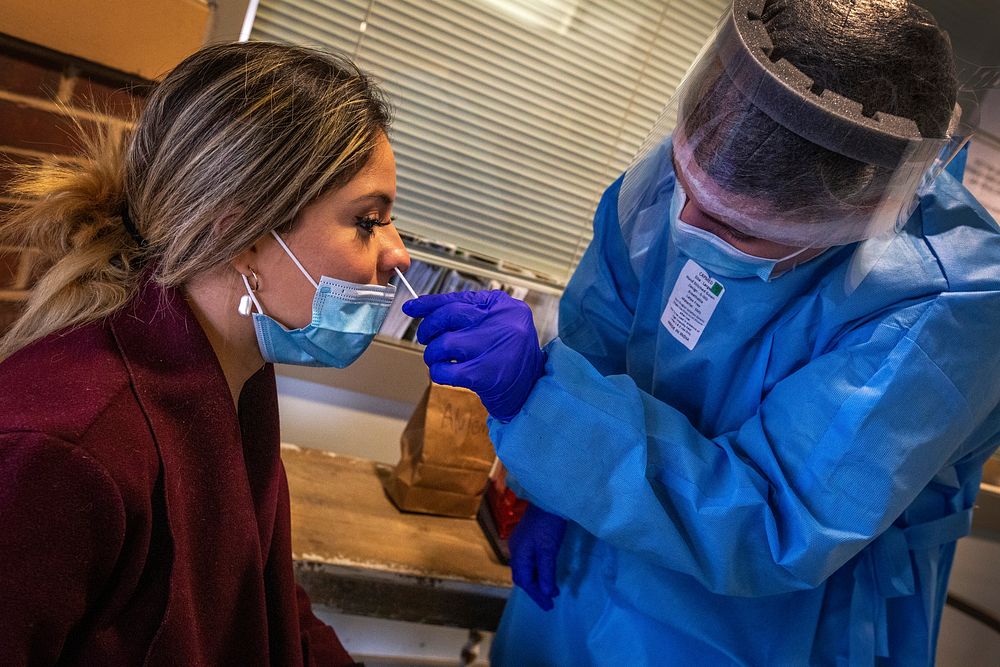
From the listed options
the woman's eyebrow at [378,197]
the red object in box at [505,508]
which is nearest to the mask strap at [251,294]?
the woman's eyebrow at [378,197]

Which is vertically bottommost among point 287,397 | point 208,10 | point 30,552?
point 287,397

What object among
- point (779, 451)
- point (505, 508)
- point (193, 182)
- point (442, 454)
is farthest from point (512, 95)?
point (779, 451)

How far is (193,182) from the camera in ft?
3.46

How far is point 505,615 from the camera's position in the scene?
161 centimetres

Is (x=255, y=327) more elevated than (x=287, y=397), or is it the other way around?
(x=255, y=327)

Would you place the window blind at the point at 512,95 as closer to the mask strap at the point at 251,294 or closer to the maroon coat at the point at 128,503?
the mask strap at the point at 251,294

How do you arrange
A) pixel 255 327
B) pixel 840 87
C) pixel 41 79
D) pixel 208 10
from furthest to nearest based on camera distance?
1. pixel 208 10
2. pixel 41 79
3. pixel 255 327
4. pixel 840 87

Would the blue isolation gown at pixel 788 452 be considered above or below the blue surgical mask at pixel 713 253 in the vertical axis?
below

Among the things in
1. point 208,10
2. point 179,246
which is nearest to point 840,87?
point 179,246

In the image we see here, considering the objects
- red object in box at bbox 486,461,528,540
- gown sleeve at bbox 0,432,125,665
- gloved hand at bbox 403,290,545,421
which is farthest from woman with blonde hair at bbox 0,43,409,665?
red object in box at bbox 486,461,528,540

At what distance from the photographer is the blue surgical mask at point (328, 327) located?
1.13m

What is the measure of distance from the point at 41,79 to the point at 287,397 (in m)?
0.97

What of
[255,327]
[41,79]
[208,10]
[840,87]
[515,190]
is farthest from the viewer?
[515,190]

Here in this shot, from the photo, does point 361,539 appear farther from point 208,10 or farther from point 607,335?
point 208,10
